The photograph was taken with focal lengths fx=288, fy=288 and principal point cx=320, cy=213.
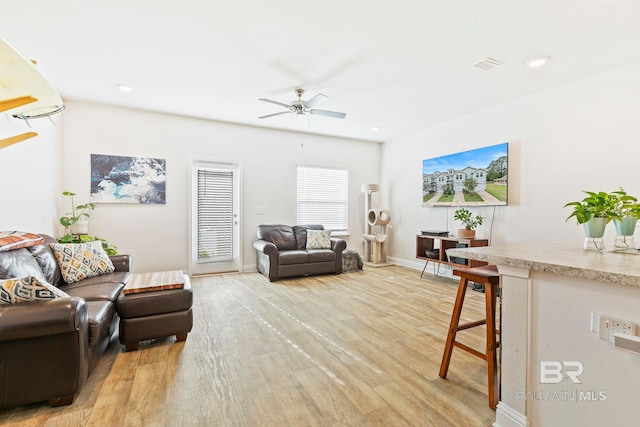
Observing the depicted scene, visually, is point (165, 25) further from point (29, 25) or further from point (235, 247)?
point (235, 247)

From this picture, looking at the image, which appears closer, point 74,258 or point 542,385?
point 542,385

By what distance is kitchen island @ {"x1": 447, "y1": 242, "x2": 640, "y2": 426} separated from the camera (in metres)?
1.13

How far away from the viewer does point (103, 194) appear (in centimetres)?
447

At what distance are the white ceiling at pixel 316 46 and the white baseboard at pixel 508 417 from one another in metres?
2.70

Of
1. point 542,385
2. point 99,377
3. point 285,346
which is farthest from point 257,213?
point 542,385

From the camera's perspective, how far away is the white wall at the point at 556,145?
10.3ft

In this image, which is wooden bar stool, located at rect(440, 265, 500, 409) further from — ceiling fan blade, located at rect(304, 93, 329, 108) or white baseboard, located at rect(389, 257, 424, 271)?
white baseboard, located at rect(389, 257, 424, 271)

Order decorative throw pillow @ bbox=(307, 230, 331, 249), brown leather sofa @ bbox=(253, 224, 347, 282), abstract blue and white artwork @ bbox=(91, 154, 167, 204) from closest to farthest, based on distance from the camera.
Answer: abstract blue and white artwork @ bbox=(91, 154, 167, 204) → brown leather sofa @ bbox=(253, 224, 347, 282) → decorative throw pillow @ bbox=(307, 230, 331, 249)

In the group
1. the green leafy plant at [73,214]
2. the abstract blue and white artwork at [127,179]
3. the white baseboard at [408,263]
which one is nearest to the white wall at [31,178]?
the green leafy plant at [73,214]

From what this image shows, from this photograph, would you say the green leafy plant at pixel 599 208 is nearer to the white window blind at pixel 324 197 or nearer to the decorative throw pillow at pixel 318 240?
the decorative throw pillow at pixel 318 240

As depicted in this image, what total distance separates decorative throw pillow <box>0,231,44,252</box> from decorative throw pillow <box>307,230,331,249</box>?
11.9 ft

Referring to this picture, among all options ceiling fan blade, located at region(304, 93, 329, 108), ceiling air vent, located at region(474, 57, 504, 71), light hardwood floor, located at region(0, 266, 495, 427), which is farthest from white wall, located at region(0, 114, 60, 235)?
ceiling air vent, located at region(474, 57, 504, 71)

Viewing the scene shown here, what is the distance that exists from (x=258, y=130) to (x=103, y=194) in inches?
108

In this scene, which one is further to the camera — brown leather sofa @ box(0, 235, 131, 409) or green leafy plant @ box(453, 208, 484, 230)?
green leafy plant @ box(453, 208, 484, 230)
